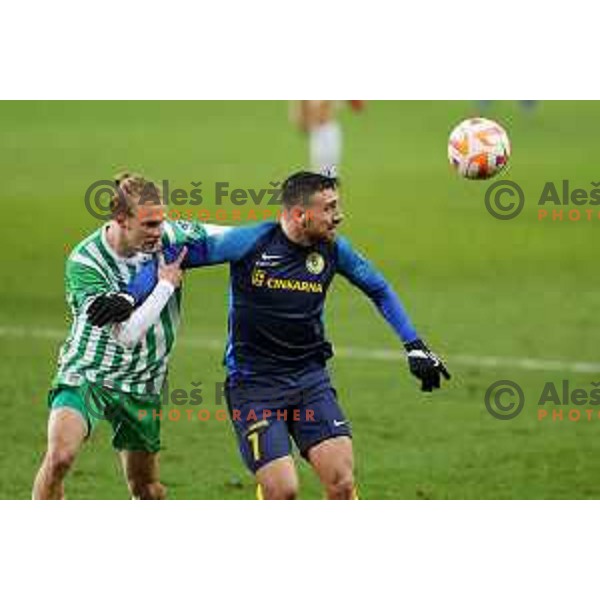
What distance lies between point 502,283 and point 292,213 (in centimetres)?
1096

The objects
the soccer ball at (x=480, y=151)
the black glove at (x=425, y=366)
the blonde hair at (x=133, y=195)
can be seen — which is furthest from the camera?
the soccer ball at (x=480, y=151)

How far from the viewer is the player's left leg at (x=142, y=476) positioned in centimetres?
1112

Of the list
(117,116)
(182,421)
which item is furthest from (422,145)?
(182,421)

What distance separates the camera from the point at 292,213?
1062 centimetres

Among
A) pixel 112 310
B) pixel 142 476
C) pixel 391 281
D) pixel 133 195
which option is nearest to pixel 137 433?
pixel 142 476

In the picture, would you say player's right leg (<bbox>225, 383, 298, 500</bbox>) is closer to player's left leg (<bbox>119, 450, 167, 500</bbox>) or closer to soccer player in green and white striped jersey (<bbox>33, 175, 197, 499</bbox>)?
soccer player in green and white striped jersey (<bbox>33, 175, 197, 499</bbox>)

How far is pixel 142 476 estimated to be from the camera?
1117cm

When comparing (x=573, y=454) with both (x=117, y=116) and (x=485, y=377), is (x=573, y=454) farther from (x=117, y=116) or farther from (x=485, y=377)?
(x=117, y=116)

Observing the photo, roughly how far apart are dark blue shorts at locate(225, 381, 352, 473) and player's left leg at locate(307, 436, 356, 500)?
0.05m

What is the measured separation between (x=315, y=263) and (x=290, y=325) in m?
0.42

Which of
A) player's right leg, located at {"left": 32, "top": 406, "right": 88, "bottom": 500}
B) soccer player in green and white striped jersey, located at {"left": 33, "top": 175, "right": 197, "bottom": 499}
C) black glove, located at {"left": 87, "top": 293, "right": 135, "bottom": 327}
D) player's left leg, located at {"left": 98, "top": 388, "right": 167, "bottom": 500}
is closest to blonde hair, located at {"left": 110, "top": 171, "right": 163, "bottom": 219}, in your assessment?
soccer player in green and white striped jersey, located at {"left": 33, "top": 175, "right": 197, "bottom": 499}

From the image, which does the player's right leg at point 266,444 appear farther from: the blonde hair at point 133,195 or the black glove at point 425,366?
the blonde hair at point 133,195

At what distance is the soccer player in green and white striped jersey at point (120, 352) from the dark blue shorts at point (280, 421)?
2.13 ft

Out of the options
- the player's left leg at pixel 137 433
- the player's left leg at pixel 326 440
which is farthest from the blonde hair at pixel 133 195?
the player's left leg at pixel 326 440
